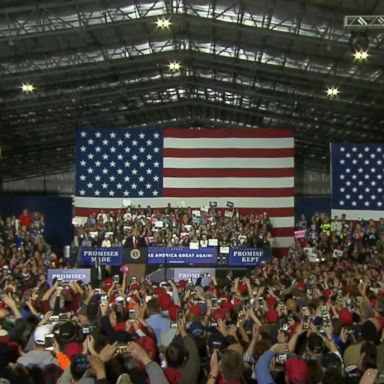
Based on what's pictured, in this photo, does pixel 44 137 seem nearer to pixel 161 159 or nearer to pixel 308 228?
pixel 161 159

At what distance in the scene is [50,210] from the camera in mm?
46625

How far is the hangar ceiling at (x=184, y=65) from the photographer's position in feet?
72.5

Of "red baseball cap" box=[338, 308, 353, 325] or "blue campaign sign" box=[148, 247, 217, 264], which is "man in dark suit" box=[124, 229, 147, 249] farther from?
"red baseball cap" box=[338, 308, 353, 325]

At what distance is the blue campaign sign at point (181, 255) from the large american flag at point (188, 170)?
3862 mm

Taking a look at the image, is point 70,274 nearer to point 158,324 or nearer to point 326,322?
point 158,324

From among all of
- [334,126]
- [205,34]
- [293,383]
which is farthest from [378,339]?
[334,126]

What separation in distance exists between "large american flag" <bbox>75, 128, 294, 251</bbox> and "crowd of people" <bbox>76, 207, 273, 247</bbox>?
2.48 feet

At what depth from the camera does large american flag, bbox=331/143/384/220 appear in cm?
2947

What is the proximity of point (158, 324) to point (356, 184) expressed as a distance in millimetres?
21825

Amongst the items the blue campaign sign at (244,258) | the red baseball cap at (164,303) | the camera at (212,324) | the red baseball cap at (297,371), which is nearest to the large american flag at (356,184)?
the blue campaign sign at (244,258)

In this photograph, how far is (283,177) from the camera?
30000 mm

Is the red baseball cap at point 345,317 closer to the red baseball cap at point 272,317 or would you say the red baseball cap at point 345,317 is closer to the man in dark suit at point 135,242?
the red baseball cap at point 272,317

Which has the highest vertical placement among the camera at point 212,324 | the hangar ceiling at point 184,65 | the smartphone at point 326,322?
the hangar ceiling at point 184,65

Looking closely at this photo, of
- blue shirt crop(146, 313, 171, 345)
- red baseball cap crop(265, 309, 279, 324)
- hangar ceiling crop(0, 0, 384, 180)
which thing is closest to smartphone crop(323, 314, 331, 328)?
red baseball cap crop(265, 309, 279, 324)
